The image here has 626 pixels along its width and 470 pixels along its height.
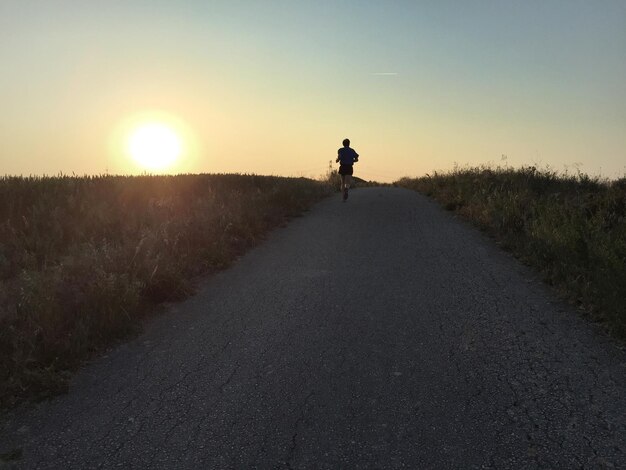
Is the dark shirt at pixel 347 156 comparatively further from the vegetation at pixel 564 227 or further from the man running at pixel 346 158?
the vegetation at pixel 564 227

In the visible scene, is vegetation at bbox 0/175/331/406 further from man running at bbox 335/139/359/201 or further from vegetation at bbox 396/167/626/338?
vegetation at bbox 396/167/626/338

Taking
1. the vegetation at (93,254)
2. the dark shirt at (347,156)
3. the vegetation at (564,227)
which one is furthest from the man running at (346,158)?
the vegetation at (564,227)

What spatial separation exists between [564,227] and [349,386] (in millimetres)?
5680

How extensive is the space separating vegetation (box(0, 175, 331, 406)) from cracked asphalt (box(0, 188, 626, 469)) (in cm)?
35

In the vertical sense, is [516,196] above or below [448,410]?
above

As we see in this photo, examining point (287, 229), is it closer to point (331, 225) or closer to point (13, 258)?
Answer: point (331, 225)

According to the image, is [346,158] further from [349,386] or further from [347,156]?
[349,386]

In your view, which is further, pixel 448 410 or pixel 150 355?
pixel 150 355

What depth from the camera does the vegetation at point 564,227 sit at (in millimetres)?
5785

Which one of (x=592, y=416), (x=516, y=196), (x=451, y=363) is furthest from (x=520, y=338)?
(x=516, y=196)

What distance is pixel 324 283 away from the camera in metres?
6.87

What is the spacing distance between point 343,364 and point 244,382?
3.04ft

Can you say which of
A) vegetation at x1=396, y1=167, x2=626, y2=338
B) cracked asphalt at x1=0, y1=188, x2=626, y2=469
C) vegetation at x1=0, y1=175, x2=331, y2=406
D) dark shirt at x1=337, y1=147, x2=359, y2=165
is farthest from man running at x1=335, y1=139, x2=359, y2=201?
cracked asphalt at x1=0, y1=188, x2=626, y2=469

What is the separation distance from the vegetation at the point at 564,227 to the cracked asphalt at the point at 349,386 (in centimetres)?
38
